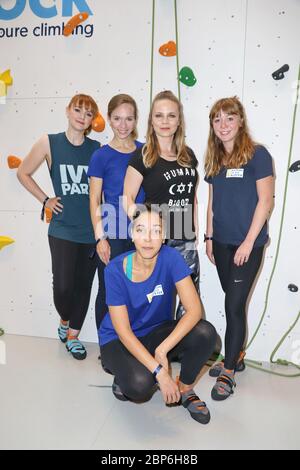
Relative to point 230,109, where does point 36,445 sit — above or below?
below

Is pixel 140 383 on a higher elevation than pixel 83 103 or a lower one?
lower

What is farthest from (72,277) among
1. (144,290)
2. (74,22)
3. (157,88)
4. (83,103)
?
(74,22)

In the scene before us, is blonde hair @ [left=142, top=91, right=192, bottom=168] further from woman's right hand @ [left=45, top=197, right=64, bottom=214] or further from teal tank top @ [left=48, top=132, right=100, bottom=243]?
woman's right hand @ [left=45, top=197, right=64, bottom=214]

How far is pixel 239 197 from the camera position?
1847 millimetres

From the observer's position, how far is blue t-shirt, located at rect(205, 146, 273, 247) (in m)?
1.79

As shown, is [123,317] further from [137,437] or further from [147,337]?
[137,437]

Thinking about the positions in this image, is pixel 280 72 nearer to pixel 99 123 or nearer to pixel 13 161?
pixel 99 123

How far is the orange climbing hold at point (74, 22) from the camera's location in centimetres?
227

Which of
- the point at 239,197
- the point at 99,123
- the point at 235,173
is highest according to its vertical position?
the point at 99,123

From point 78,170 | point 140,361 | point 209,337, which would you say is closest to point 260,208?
point 209,337

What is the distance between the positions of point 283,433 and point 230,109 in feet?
4.51

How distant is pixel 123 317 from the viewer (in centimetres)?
155

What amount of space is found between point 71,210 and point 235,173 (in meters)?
0.91

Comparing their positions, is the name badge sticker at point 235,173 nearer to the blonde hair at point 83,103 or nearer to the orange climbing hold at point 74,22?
the blonde hair at point 83,103
